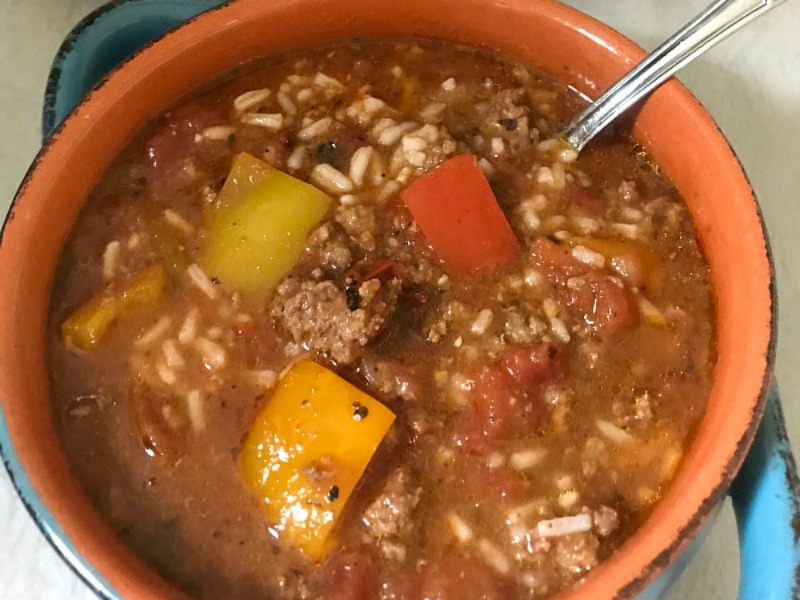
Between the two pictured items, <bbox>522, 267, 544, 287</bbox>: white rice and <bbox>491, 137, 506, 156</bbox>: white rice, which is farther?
<bbox>491, 137, 506, 156</bbox>: white rice

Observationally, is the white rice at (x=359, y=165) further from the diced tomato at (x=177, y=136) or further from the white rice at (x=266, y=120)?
the diced tomato at (x=177, y=136)

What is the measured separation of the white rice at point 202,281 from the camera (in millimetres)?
1604

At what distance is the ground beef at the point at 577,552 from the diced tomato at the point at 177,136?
1.01 m

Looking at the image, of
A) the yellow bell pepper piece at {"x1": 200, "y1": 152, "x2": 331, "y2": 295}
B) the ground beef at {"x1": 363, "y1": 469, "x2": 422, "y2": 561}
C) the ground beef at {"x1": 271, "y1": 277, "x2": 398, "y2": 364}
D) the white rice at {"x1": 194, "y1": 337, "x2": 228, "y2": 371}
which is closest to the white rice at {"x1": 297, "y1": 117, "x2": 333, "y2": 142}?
the yellow bell pepper piece at {"x1": 200, "y1": 152, "x2": 331, "y2": 295}

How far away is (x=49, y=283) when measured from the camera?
62.0 inches

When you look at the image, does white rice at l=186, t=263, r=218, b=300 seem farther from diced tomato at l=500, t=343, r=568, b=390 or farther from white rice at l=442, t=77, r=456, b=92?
white rice at l=442, t=77, r=456, b=92

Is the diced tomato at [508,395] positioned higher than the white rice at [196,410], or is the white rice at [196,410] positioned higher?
the diced tomato at [508,395]

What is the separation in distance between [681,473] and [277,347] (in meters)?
0.71

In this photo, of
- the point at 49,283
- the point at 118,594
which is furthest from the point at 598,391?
the point at 49,283

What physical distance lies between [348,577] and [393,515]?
0.12m

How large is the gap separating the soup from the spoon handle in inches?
2.9

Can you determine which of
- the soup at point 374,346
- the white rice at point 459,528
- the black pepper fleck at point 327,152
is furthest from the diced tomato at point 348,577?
the black pepper fleck at point 327,152

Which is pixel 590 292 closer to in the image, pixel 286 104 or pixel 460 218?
pixel 460 218

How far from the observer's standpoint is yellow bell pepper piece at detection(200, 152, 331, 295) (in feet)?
5.29
